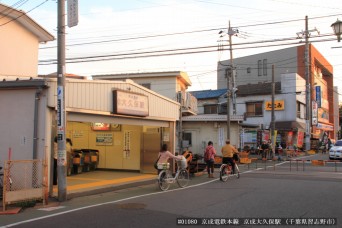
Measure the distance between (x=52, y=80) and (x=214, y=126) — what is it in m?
23.0

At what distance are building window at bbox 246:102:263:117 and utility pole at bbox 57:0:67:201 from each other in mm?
37253

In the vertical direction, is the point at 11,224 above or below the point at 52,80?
below

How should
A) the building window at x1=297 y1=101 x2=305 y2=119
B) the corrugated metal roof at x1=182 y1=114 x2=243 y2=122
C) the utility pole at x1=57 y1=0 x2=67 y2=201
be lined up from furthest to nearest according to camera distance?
1. the building window at x1=297 y1=101 x2=305 y2=119
2. the corrugated metal roof at x1=182 y1=114 x2=243 y2=122
3. the utility pole at x1=57 y1=0 x2=67 y2=201

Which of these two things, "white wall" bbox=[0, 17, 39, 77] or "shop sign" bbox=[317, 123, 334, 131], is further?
"shop sign" bbox=[317, 123, 334, 131]

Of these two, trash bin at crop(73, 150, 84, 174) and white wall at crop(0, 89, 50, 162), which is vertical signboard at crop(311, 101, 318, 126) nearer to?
trash bin at crop(73, 150, 84, 174)

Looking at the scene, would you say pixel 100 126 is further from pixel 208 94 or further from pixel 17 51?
pixel 208 94

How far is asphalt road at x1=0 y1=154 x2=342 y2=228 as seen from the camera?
8.48 metres

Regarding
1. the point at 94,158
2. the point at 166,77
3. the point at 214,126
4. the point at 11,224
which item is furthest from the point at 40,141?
the point at 214,126

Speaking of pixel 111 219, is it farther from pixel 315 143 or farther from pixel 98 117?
pixel 315 143

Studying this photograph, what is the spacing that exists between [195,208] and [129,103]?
6533 millimetres

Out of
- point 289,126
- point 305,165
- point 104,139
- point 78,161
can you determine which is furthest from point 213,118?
point 78,161

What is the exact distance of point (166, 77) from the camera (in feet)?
104

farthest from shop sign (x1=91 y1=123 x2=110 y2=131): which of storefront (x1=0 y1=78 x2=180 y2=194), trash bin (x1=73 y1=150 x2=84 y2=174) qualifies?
trash bin (x1=73 y1=150 x2=84 y2=174)

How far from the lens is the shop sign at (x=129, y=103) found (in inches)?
568
